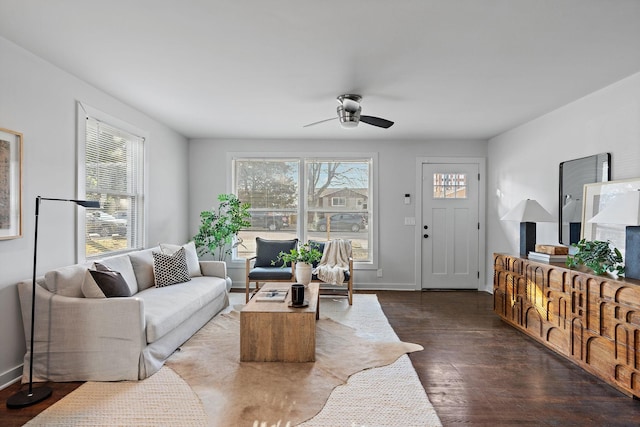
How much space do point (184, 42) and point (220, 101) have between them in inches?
57.1

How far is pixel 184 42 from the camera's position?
2645 mm

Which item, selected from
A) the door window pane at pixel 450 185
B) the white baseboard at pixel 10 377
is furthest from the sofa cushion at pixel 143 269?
the door window pane at pixel 450 185

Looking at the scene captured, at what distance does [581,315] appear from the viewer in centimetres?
304

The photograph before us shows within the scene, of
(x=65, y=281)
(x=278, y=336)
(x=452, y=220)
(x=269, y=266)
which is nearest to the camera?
(x=65, y=281)

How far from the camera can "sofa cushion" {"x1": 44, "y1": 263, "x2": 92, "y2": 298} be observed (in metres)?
2.82

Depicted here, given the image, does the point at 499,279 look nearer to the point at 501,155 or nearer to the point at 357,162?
the point at 501,155

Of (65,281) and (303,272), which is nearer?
(65,281)

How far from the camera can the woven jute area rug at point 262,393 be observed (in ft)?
7.43

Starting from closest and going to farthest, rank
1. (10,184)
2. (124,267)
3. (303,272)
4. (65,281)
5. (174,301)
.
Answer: (10,184)
(65,281)
(174,301)
(124,267)
(303,272)

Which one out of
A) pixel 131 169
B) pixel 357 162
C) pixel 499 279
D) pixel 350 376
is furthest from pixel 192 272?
pixel 499 279

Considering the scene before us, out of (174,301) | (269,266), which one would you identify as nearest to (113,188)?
(174,301)

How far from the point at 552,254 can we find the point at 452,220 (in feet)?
7.86

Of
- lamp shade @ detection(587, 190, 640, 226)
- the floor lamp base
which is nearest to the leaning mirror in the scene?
lamp shade @ detection(587, 190, 640, 226)

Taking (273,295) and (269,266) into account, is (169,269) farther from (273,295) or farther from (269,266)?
(269,266)
